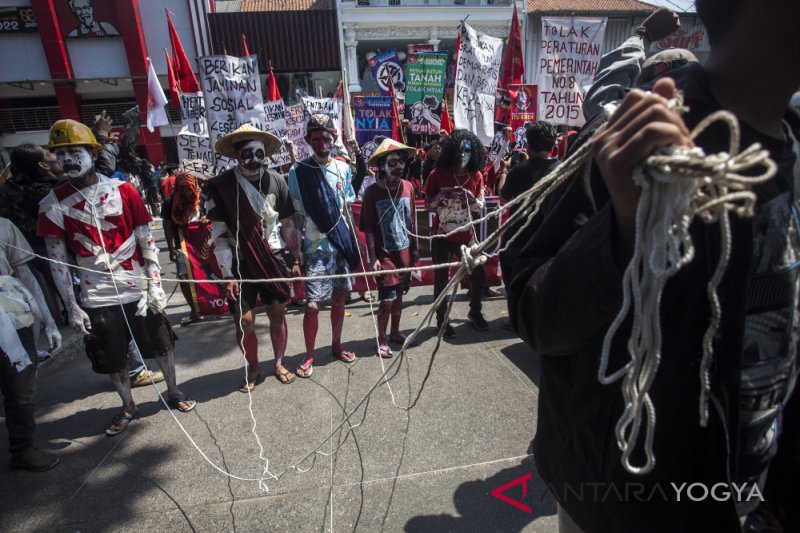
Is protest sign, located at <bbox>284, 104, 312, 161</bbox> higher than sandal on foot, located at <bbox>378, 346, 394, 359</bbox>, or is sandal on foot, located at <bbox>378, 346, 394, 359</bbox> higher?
protest sign, located at <bbox>284, 104, 312, 161</bbox>

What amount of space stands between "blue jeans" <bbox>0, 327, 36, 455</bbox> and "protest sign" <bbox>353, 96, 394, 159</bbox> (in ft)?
17.1

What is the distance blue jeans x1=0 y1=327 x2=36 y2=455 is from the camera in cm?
256

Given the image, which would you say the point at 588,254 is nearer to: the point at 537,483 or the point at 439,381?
the point at 537,483

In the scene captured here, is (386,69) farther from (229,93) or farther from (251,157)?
(251,157)

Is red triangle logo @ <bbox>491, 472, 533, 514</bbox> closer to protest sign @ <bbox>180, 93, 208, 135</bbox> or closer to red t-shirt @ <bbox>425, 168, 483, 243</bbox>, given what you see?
red t-shirt @ <bbox>425, 168, 483, 243</bbox>

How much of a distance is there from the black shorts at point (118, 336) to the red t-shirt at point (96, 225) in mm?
101

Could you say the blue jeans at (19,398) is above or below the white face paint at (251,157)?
below

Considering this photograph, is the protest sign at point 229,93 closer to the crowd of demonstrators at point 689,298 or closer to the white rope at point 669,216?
the crowd of demonstrators at point 689,298

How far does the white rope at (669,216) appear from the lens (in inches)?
21.5

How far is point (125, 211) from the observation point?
2.89 meters

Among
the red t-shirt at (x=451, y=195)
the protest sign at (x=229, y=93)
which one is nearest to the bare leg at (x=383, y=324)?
the red t-shirt at (x=451, y=195)

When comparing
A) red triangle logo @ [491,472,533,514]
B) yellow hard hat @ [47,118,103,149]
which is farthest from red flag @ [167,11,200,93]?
red triangle logo @ [491,472,533,514]

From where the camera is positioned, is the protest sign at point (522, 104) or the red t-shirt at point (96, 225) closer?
the red t-shirt at point (96, 225)

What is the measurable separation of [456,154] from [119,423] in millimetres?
3692
